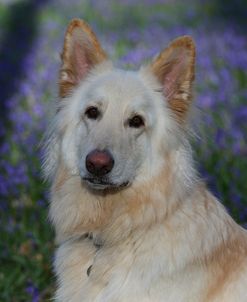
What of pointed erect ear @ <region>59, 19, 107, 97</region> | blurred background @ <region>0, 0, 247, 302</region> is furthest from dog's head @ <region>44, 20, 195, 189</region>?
blurred background @ <region>0, 0, 247, 302</region>

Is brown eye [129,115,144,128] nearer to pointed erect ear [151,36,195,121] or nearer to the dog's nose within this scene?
pointed erect ear [151,36,195,121]

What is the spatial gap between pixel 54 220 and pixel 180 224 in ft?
2.65

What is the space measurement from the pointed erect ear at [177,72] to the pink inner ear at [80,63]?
0.43 m

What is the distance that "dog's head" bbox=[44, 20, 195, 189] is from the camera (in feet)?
14.7

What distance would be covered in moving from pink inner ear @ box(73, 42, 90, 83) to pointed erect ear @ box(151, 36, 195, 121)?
0.43 meters

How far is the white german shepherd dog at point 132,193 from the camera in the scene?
4.37 m

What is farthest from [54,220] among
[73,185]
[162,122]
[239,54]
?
[239,54]

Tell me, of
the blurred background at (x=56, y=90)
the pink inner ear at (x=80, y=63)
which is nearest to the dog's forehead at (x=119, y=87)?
the pink inner ear at (x=80, y=63)

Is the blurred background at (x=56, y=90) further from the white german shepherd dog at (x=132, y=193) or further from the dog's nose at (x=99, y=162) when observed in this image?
the dog's nose at (x=99, y=162)

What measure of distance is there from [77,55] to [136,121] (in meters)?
0.57

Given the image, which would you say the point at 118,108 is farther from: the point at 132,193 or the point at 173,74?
the point at 132,193

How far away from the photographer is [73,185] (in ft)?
15.4

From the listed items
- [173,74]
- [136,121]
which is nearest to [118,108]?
[136,121]

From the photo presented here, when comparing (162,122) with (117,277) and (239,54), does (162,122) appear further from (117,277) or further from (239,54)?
(239,54)
